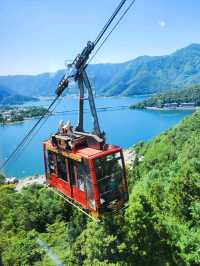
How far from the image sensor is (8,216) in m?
23.6

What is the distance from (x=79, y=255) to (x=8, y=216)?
13.0 metres

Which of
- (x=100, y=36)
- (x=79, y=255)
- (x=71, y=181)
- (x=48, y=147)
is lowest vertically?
(x=79, y=255)

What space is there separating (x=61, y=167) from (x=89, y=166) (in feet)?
8.10

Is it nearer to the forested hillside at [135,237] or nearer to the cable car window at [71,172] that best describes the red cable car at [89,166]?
the cable car window at [71,172]

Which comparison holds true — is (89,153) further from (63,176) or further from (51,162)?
(51,162)

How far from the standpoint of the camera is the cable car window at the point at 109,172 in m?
8.27

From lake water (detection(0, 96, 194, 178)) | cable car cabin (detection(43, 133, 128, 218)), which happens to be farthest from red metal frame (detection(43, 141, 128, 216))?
lake water (detection(0, 96, 194, 178))

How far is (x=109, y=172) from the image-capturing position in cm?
852

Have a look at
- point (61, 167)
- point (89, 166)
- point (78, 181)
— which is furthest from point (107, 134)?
point (89, 166)

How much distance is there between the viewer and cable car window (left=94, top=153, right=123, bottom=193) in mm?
8266

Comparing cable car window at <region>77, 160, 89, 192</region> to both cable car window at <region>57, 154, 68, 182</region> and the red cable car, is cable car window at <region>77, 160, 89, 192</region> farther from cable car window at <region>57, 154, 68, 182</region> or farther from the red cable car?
cable car window at <region>57, 154, 68, 182</region>

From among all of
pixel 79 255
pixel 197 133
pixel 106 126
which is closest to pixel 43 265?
pixel 79 255

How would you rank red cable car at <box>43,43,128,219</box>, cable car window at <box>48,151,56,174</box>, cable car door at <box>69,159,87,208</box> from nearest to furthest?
red cable car at <box>43,43,128,219</box>
cable car door at <box>69,159,87,208</box>
cable car window at <box>48,151,56,174</box>

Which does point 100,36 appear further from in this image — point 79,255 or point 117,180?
point 79,255
